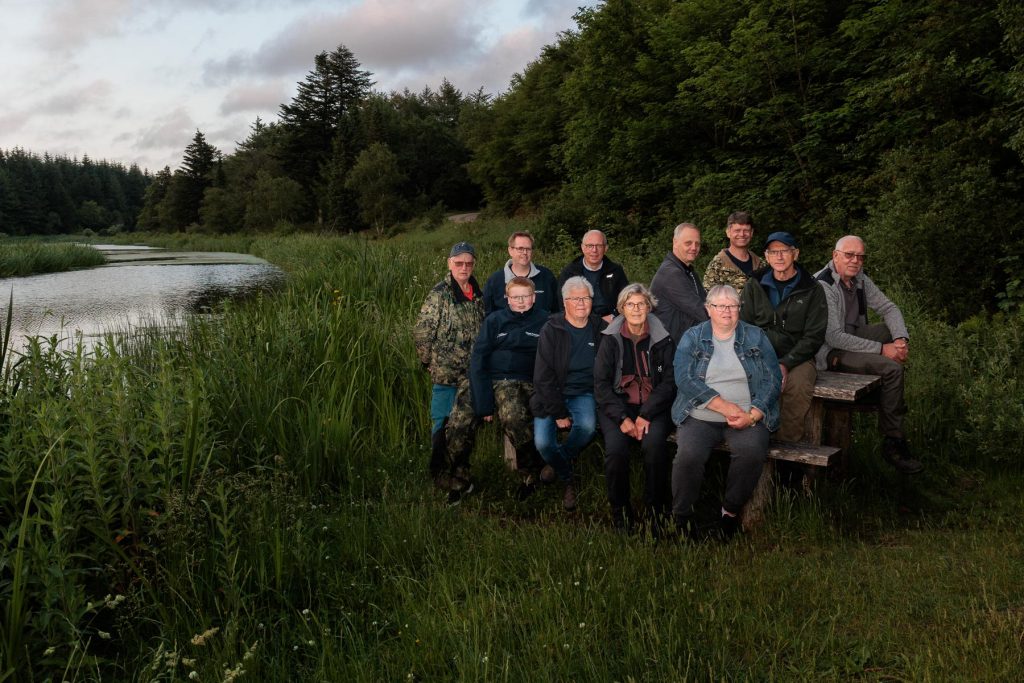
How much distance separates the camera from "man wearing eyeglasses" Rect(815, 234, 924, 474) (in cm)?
518

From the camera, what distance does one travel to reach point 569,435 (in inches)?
199

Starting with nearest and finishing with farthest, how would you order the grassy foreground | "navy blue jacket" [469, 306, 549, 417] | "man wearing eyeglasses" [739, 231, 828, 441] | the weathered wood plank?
the grassy foreground, the weathered wood plank, "man wearing eyeglasses" [739, 231, 828, 441], "navy blue jacket" [469, 306, 549, 417]

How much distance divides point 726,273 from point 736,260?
6.1 inches

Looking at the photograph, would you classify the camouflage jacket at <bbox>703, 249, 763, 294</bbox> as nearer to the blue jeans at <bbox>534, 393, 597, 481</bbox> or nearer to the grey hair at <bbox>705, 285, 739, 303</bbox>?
the grey hair at <bbox>705, 285, 739, 303</bbox>

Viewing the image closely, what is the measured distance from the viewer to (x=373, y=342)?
690cm

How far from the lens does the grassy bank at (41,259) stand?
73.8 feet

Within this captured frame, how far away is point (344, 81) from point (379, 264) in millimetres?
60342

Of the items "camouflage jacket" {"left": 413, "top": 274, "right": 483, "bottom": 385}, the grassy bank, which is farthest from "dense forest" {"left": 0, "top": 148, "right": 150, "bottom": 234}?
"camouflage jacket" {"left": 413, "top": 274, "right": 483, "bottom": 385}

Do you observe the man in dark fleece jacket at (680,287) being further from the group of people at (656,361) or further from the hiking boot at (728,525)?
the hiking boot at (728,525)

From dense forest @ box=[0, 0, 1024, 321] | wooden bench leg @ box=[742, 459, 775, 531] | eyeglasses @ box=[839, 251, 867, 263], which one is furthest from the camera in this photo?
dense forest @ box=[0, 0, 1024, 321]

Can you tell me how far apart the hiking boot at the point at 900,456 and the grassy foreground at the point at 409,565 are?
18cm

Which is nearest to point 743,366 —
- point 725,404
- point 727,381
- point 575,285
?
point 727,381

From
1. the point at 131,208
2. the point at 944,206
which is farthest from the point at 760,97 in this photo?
the point at 131,208

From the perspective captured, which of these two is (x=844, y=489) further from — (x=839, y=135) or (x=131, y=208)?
(x=131, y=208)
